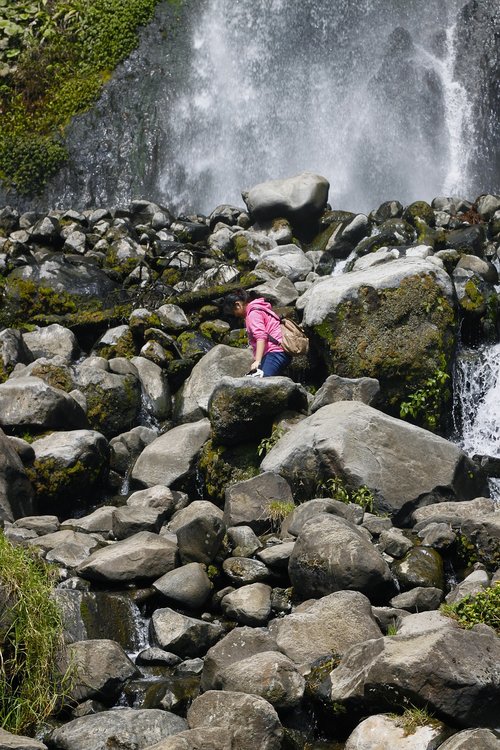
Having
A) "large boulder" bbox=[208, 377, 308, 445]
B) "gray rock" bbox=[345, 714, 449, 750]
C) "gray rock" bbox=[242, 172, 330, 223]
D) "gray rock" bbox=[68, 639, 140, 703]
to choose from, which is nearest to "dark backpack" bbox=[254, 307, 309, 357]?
"large boulder" bbox=[208, 377, 308, 445]

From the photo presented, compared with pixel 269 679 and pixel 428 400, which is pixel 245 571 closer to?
pixel 269 679

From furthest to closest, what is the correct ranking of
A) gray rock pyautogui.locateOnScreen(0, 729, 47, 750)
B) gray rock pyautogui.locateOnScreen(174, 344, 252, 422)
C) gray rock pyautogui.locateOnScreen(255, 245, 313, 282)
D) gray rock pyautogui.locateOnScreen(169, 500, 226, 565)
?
gray rock pyautogui.locateOnScreen(255, 245, 313, 282), gray rock pyautogui.locateOnScreen(174, 344, 252, 422), gray rock pyautogui.locateOnScreen(169, 500, 226, 565), gray rock pyautogui.locateOnScreen(0, 729, 47, 750)

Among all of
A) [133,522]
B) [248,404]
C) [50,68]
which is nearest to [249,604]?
[133,522]

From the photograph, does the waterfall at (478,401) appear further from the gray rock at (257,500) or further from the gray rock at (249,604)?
the gray rock at (249,604)

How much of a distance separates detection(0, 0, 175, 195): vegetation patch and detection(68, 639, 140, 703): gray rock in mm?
17518

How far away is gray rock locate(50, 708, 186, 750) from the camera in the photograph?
5.35 m

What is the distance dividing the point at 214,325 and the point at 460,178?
944 cm

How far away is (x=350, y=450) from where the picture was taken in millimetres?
8461

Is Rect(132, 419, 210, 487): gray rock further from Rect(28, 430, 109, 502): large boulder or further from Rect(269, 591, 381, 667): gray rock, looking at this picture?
Rect(269, 591, 381, 667): gray rock

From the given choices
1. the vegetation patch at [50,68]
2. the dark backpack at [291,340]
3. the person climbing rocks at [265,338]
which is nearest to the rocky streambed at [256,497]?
the dark backpack at [291,340]

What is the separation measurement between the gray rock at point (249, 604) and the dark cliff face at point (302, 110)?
14.8 m

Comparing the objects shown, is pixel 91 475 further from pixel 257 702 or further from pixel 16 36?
pixel 16 36

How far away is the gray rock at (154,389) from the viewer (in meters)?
12.4

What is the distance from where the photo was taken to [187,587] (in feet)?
23.5
